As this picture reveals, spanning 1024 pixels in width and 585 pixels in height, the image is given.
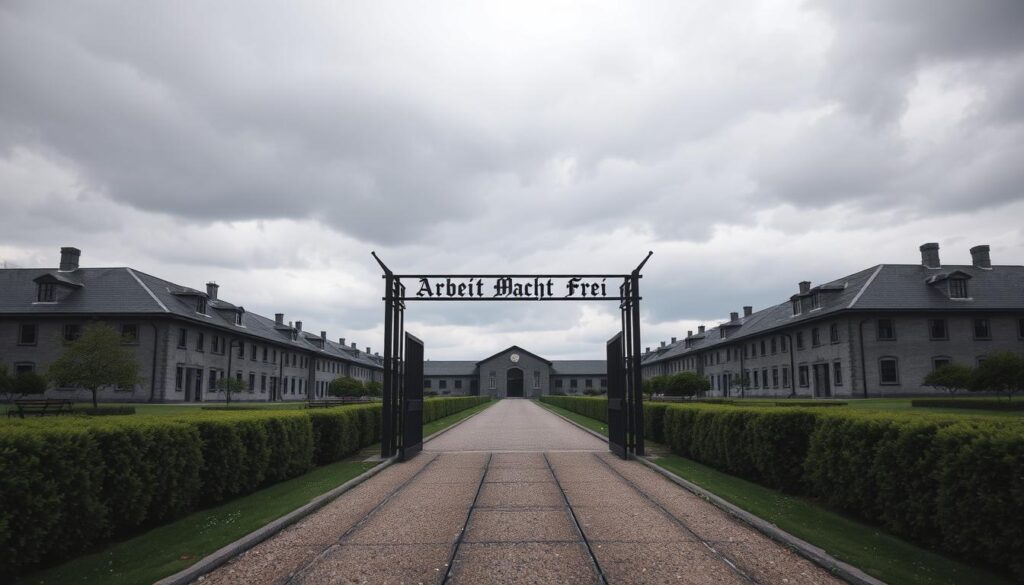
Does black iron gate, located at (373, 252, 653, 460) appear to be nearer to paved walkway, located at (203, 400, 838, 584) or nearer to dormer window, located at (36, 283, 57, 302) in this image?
A: paved walkway, located at (203, 400, 838, 584)

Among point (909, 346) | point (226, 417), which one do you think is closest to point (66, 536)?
point (226, 417)

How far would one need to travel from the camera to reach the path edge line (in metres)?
5.50

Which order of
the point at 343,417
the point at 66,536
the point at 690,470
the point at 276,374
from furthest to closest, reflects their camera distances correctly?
the point at 276,374
the point at 343,417
the point at 690,470
the point at 66,536

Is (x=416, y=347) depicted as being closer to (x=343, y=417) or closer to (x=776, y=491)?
(x=343, y=417)

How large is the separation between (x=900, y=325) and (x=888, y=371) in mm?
2885

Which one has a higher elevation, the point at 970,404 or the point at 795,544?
the point at 970,404

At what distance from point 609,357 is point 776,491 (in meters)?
6.54

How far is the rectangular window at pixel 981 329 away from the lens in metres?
36.7

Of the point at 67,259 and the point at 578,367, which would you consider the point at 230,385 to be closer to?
the point at 67,259

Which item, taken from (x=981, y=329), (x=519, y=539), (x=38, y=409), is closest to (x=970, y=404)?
(x=981, y=329)

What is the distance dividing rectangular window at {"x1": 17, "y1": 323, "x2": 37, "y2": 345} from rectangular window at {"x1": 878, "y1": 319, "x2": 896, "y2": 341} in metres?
49.2

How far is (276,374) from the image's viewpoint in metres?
54.6

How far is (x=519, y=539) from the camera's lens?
6.71 m

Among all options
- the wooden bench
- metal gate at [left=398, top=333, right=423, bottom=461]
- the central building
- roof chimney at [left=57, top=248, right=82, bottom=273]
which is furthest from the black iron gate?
the central building
